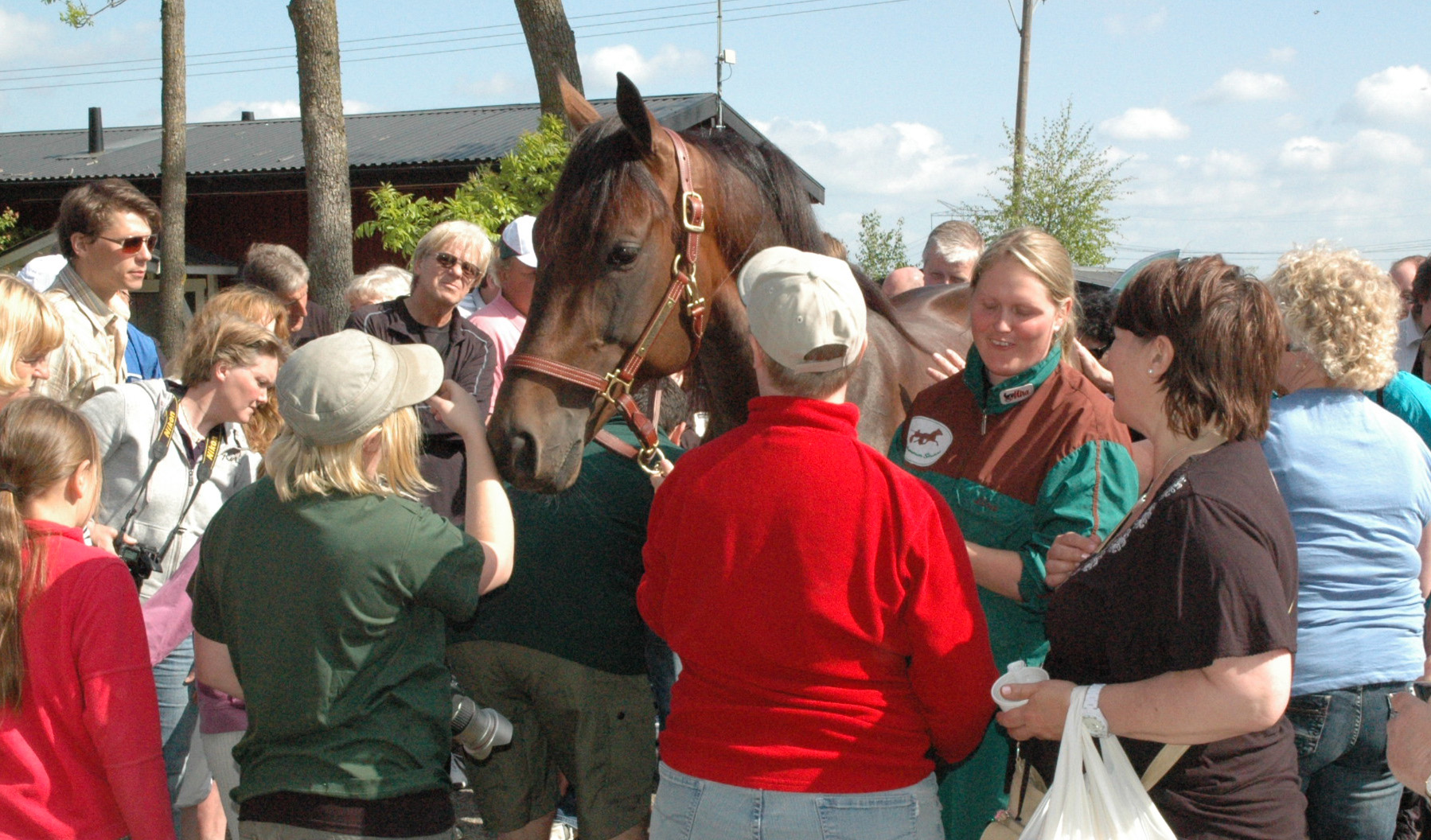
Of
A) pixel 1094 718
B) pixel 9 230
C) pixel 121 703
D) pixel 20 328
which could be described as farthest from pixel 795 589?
pixel 9 230

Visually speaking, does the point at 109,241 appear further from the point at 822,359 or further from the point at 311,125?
the point at 311,125

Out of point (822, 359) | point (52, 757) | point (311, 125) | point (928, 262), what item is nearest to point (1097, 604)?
point (822, 359)

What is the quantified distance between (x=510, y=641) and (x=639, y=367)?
758 mm

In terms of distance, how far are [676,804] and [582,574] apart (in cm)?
94

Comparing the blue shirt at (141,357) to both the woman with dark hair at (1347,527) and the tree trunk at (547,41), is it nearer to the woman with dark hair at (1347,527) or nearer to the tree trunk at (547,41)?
the woman with dark hair at (1347,527)

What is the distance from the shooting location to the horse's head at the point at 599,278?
8.32ft

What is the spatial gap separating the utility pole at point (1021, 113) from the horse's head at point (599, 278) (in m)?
18.8

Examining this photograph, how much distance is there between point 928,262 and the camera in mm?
6473

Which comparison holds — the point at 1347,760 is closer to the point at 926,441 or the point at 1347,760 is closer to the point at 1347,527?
the point at 1347,527

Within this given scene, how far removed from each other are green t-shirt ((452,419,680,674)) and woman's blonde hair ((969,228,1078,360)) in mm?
1022

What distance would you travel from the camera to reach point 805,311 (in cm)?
180

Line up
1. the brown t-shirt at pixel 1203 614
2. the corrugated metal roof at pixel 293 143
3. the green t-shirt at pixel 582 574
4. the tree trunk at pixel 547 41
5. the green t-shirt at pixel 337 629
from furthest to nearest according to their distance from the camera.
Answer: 1. the corrugated metal roof at pixel 293 143
2. the tree trunk at pixel 547 41
3. the green t-shirt at pixel 582 574
4. the green t-shirt at pixel 337 629
5. the brown t-shirt at pixel 1203 614

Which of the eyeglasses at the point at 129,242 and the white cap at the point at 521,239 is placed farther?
the white cap at the point at 521,239

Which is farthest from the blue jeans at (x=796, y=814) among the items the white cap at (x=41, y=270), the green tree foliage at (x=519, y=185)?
the green tree foliage at (x=519, y=185)
